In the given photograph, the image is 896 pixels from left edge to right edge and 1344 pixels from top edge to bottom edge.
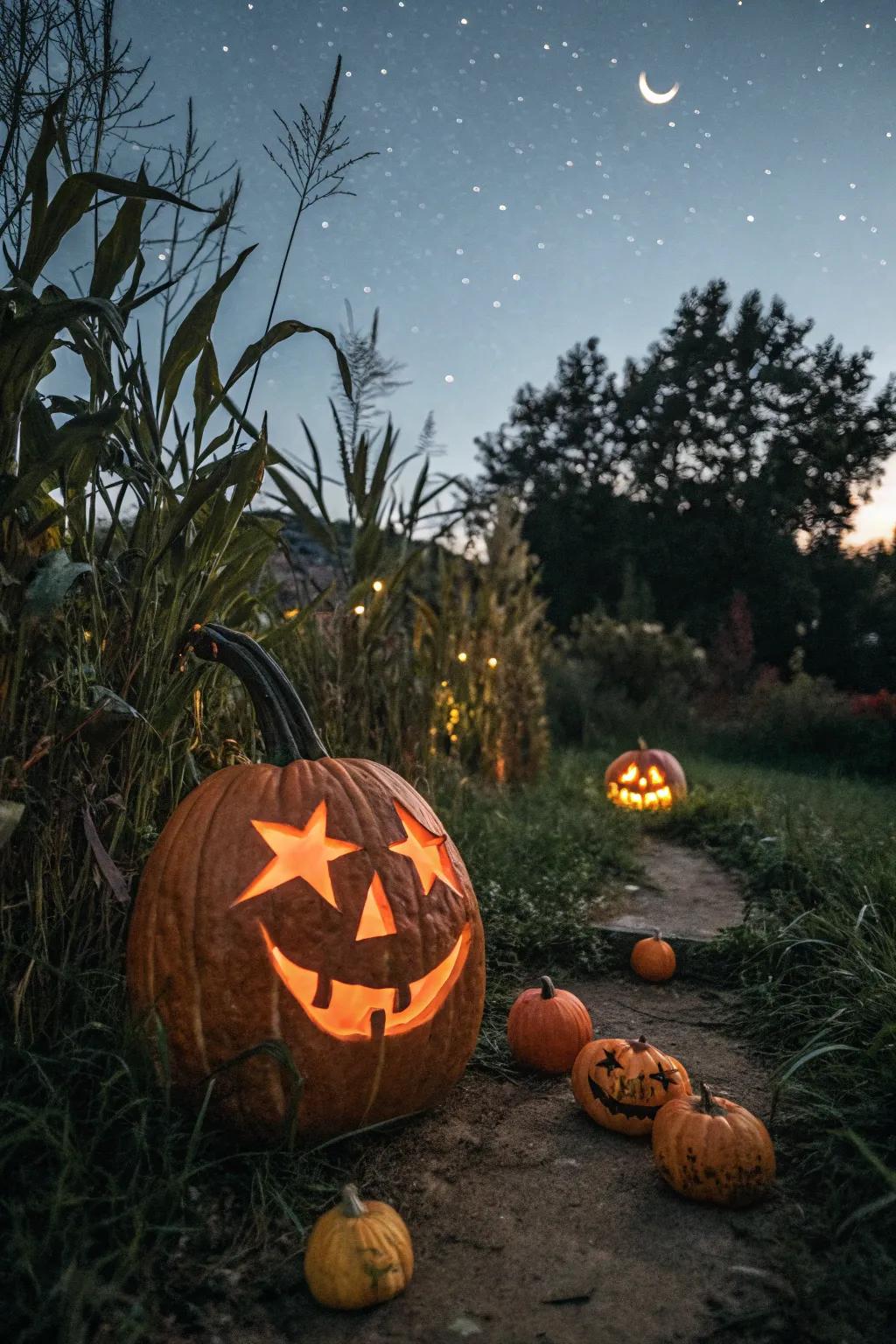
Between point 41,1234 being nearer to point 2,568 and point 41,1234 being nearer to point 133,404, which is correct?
point 2,568

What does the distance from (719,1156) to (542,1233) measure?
0.34 m

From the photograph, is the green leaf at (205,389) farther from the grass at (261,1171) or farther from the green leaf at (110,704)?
the grass at (261,1171)

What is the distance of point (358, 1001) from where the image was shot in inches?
62.8

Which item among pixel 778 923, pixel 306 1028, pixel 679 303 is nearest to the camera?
pixel 306 1028

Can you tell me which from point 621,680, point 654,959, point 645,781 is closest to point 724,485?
point 621,680

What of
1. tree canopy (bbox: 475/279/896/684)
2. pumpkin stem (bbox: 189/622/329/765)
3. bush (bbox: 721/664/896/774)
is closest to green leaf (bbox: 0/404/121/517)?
pumpkin stem (bbox: 189/622/329/765)

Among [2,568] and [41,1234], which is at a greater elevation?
[2,568]

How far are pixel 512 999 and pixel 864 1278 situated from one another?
1.30m

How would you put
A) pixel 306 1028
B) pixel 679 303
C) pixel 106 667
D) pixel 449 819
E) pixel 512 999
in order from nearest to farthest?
pixel 306 1028, pixel 106 667, pixel 512 999, pixel 449 819, pixel 679 303

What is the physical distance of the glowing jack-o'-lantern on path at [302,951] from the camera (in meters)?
1.53

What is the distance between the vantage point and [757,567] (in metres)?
21.1

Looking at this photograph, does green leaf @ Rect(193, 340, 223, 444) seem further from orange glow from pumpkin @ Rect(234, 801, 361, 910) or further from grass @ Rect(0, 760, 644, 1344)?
grass @ Rect(0, 760, 644, 1344)

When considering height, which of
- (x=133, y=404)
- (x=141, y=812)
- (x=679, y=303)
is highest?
(x=679, y=303)

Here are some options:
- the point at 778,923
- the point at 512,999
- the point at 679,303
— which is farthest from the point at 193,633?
the point at 679,303
